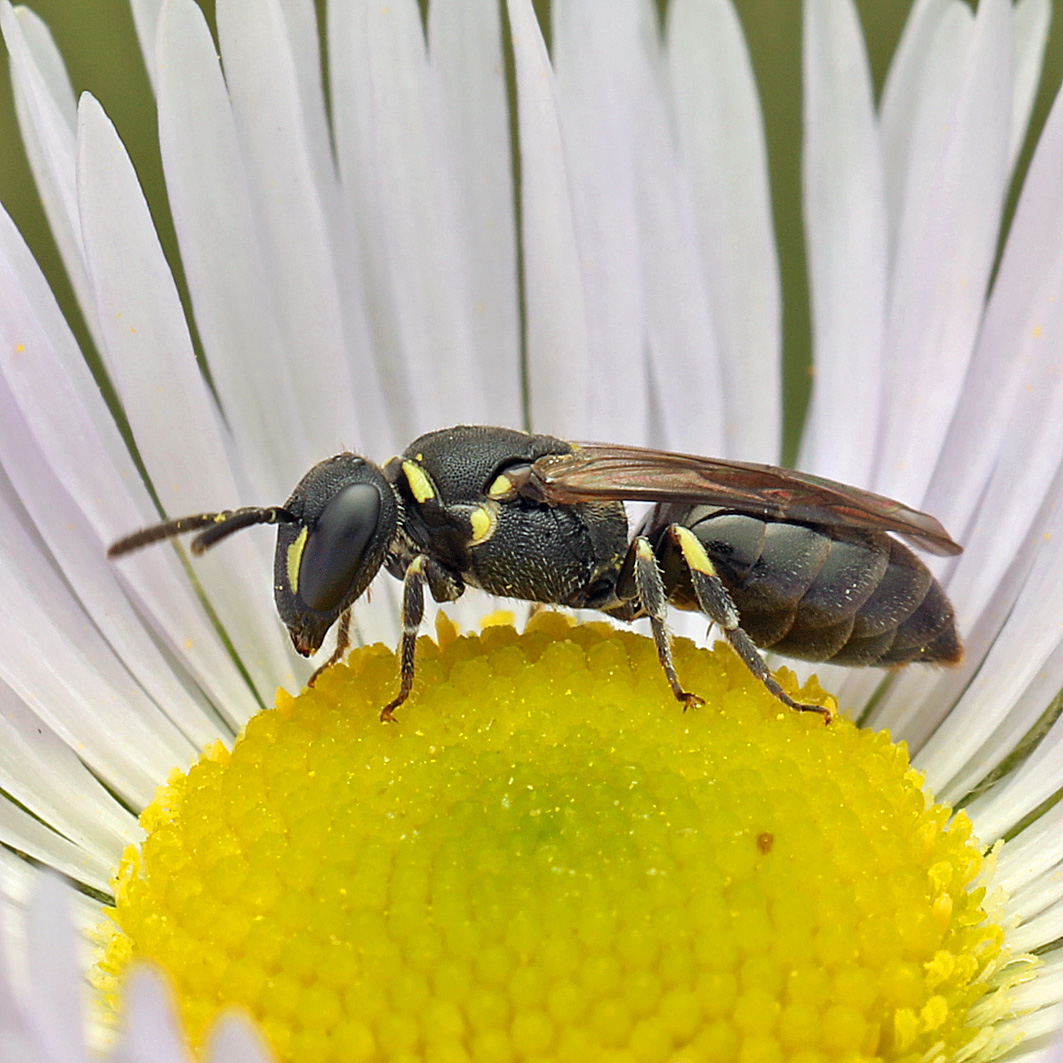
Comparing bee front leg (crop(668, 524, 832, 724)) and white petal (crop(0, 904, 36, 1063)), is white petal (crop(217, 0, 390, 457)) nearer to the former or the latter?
bee front leg (crop(668, 524, 832, 724))

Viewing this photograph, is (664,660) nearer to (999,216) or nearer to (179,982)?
(179,982)

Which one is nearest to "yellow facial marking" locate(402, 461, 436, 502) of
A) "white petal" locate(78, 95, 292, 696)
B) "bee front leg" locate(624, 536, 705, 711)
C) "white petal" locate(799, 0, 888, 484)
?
"bee front leg" locate(624, 536, 705, 711)

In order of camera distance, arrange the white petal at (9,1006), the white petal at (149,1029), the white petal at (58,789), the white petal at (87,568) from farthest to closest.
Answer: the white petal at (87,568), the white petal at (58,789), the white petal at (9,1006), the white petal at (149,1029)

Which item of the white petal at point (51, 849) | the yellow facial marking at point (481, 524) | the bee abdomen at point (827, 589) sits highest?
the yellow facial marking at point (481, 524)

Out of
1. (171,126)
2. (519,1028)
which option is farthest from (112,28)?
(519,1028)

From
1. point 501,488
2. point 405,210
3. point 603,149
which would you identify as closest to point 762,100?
point 603,149

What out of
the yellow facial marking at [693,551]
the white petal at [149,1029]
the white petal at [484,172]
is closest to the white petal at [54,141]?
the white petal at [484,172]

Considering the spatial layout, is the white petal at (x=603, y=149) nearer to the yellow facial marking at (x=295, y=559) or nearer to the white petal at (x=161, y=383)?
the white petal at (x=161, y=383)
